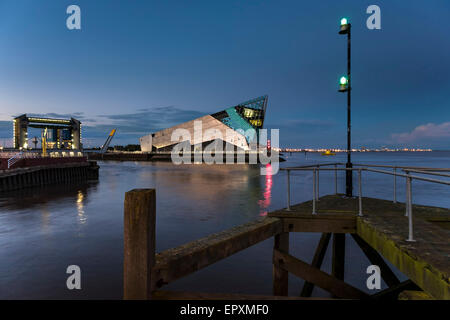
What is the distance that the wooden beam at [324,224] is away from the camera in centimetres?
624

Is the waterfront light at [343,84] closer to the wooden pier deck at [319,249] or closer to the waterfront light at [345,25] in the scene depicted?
the waterfront light at [345,25]

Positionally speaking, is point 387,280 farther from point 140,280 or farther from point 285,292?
point 140,280

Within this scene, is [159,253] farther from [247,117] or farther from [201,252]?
[247,117]

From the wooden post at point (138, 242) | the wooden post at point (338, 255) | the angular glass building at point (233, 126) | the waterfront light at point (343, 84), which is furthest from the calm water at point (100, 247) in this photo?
Result: the angular glass building at point (233, 126)

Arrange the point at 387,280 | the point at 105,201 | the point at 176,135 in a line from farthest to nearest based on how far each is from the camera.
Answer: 1. the point at 176,135
2. the point at 105,201
3. the point at 387,280

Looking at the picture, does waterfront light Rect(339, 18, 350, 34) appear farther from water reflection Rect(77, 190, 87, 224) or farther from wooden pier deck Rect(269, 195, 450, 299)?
water reflection Rect(77, 190, 87, 224)

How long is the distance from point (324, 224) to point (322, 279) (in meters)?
1.12

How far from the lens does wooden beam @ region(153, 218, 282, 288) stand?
3.27m

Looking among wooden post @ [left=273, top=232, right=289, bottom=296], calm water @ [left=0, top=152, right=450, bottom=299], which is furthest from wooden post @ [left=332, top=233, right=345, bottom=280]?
wooden post @ [left=273, top=232, right=289, bottom=296]

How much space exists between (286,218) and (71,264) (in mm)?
7644

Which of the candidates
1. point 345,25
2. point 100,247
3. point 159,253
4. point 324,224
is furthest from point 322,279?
point 345,25
